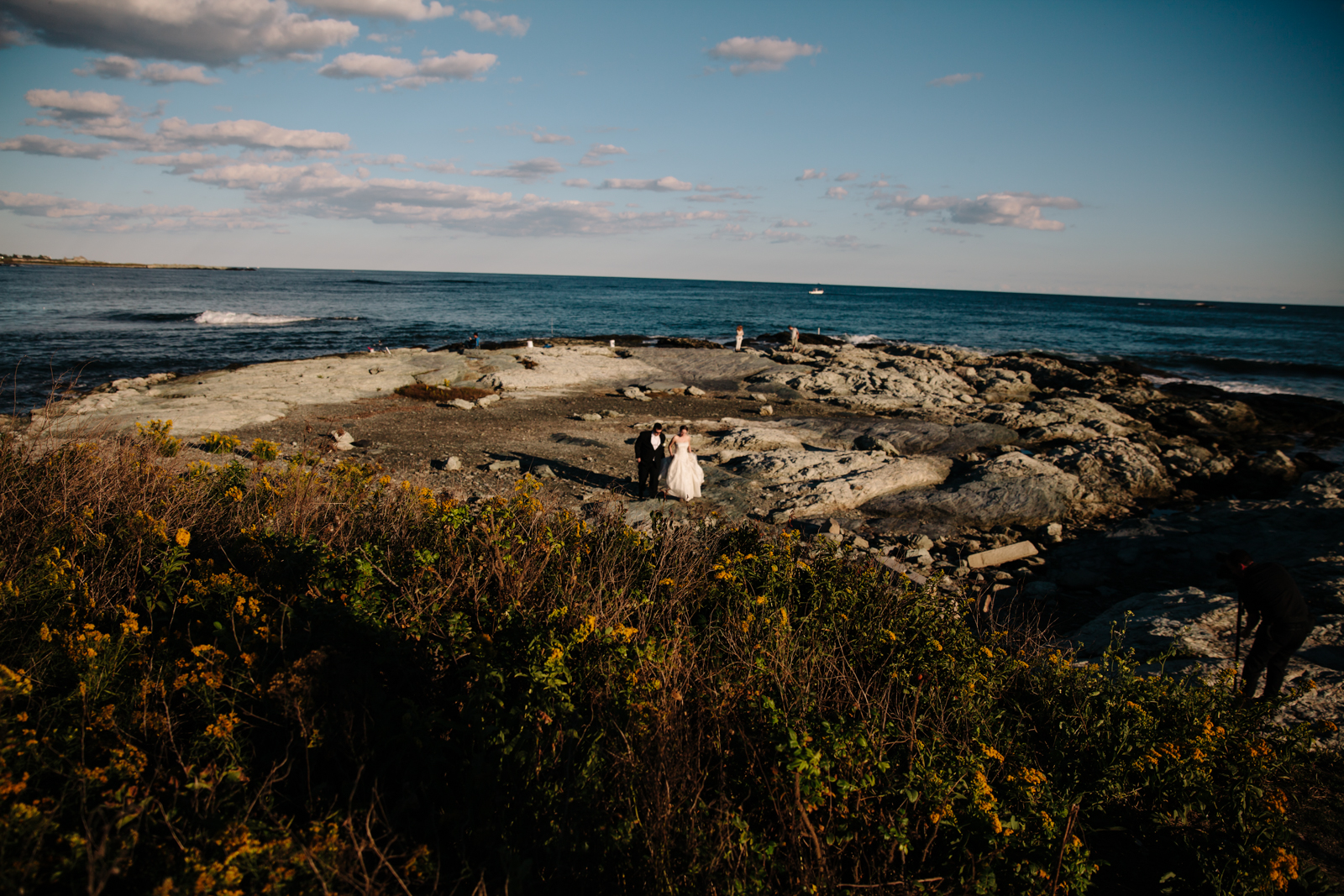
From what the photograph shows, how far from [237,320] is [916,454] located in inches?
1995

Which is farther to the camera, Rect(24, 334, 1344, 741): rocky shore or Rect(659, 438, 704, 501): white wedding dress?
Rect(659, 438, 704, 501): white wedding dress

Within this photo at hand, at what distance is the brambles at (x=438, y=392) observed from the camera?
19375 millimetres

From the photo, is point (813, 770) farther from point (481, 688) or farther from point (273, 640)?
point (273, 640)

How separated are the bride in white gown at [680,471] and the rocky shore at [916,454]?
0.44 metres

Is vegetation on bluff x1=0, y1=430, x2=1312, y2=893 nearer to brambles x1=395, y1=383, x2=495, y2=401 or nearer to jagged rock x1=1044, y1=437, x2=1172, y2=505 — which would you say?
jagged rock x1=1044, y1=437, x2=1172, y2=505

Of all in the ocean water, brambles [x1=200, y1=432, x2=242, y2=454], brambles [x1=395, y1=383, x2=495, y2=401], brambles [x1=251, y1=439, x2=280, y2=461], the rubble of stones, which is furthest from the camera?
the ocean water

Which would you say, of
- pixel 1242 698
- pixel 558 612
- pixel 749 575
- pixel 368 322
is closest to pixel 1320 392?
pixel 1242 698

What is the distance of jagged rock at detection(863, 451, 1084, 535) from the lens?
11.1 metres

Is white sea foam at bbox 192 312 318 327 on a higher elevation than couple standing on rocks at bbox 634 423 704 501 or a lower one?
higher

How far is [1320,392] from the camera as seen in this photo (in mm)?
28250

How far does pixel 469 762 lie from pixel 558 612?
3.94 feet

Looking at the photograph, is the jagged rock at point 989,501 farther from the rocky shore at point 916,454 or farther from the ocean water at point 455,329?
the ocean water at point 455,329

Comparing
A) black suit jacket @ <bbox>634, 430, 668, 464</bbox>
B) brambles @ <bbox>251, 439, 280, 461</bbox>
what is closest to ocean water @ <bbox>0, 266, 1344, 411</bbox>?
brambles @ <bbox>251, 439, 280, 461</bbox>

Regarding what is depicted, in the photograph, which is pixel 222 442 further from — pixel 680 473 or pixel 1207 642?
pixel 1207 642
